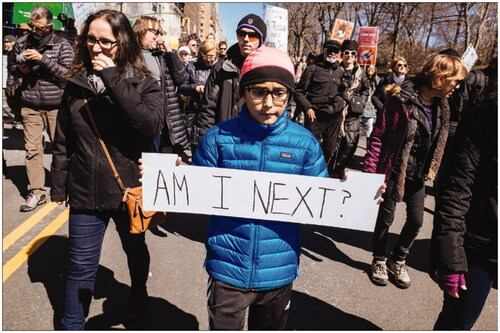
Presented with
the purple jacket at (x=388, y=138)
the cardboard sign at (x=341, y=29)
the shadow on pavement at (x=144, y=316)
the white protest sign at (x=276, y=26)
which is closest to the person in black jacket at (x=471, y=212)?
the purple jacket at (x=388, y=138)

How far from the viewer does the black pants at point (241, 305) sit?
5.79ft

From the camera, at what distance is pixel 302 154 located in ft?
5.90

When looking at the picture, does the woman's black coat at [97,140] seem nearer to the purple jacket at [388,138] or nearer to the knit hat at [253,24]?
the knit hat at [253,24]

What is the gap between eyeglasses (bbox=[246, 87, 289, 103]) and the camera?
65.8 inches

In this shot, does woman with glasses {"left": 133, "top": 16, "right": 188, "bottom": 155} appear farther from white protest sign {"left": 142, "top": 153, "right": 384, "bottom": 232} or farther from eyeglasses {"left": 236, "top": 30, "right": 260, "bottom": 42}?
white protest sign {"left": 142, "top": 153, "right": 384, "bottom": 232}

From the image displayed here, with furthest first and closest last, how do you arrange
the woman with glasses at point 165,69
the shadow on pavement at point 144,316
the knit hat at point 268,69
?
the woman with glasses at point 165,69 < the shadow on pavement at point 144,316 < the knit hat at point 268,69

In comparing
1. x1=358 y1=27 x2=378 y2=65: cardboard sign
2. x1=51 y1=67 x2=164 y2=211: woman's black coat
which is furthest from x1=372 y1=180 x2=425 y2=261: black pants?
x1=358 y1=27 x2=378 y2=65: cardboard sign

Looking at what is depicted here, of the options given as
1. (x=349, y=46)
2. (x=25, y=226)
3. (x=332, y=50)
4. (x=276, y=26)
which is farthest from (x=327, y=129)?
(x=276, y=26)

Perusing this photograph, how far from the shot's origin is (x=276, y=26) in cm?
957

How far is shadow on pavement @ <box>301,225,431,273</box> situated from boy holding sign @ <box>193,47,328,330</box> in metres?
1.98

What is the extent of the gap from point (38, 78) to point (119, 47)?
2755 millimetres

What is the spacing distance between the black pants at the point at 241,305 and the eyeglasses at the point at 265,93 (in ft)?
2.91

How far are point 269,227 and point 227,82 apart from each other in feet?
6.15

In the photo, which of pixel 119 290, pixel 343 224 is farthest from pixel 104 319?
pixel 343 224
